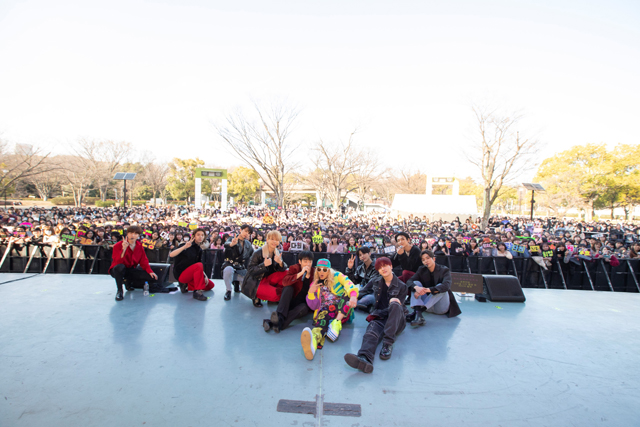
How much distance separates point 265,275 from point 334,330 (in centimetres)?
154

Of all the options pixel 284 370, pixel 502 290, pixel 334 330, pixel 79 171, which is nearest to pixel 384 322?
pixel 334 330

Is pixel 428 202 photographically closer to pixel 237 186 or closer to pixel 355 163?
pixel 355 163

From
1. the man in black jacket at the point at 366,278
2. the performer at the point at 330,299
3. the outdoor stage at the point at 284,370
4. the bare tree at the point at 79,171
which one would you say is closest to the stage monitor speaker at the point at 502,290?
the outdoor stage at the point at 284,370

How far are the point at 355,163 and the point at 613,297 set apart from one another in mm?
24052

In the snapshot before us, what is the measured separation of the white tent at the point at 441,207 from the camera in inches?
1058

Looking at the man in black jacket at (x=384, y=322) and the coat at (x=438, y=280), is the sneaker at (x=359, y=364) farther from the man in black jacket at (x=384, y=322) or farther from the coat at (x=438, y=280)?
the coat at (x=438, y=280)

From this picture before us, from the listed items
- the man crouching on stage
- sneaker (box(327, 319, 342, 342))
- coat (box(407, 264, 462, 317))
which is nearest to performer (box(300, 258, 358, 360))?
sneaker (box(327, 319, 342, 342))

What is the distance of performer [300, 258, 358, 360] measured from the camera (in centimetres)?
370

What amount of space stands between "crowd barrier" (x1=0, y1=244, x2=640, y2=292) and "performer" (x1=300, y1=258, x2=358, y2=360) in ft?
13.5

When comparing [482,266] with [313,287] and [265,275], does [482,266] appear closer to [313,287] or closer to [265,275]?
[313,287]

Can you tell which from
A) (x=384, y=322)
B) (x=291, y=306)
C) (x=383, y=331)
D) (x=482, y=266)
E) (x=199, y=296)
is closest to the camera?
(x=383, y=331)

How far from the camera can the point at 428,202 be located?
92.8 feet

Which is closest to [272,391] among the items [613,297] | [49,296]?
[49,296]

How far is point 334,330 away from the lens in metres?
3.63
